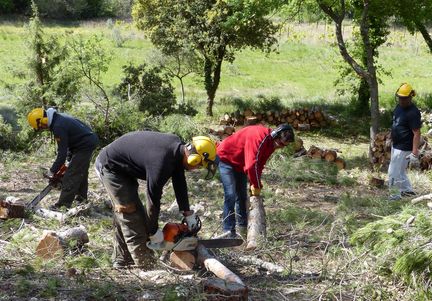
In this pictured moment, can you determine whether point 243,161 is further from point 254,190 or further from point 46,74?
point 46,74

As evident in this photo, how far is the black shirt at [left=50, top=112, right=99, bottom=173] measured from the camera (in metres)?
7.01

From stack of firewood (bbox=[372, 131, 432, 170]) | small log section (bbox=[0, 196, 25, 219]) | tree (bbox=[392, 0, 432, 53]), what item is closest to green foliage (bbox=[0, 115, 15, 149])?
small log section (bbox=[0, 196, 25, 219])

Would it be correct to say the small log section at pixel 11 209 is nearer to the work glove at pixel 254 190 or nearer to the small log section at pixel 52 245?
the small log section at pixel 52 245

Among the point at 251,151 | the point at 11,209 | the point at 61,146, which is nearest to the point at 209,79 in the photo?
the point at 61,146

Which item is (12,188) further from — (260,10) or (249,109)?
(249,109)

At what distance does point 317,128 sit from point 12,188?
9.72 metres

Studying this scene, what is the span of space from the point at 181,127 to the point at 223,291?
24.7 ft

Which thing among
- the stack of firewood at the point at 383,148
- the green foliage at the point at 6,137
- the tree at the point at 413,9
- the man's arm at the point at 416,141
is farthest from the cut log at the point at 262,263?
the tree at the point at 413,9

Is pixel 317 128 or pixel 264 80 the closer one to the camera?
pixel 317 128

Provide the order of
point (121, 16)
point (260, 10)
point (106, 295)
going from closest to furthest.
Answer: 1. point (106, 295)
2. point (260, 10)
3. point (121, 16)

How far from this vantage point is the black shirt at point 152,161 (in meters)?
4.57

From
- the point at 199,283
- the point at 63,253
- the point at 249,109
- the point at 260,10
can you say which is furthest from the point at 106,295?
the point at 249,109

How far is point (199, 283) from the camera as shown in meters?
4.49

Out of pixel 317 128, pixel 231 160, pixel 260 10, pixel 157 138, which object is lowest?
pixel 317 128
